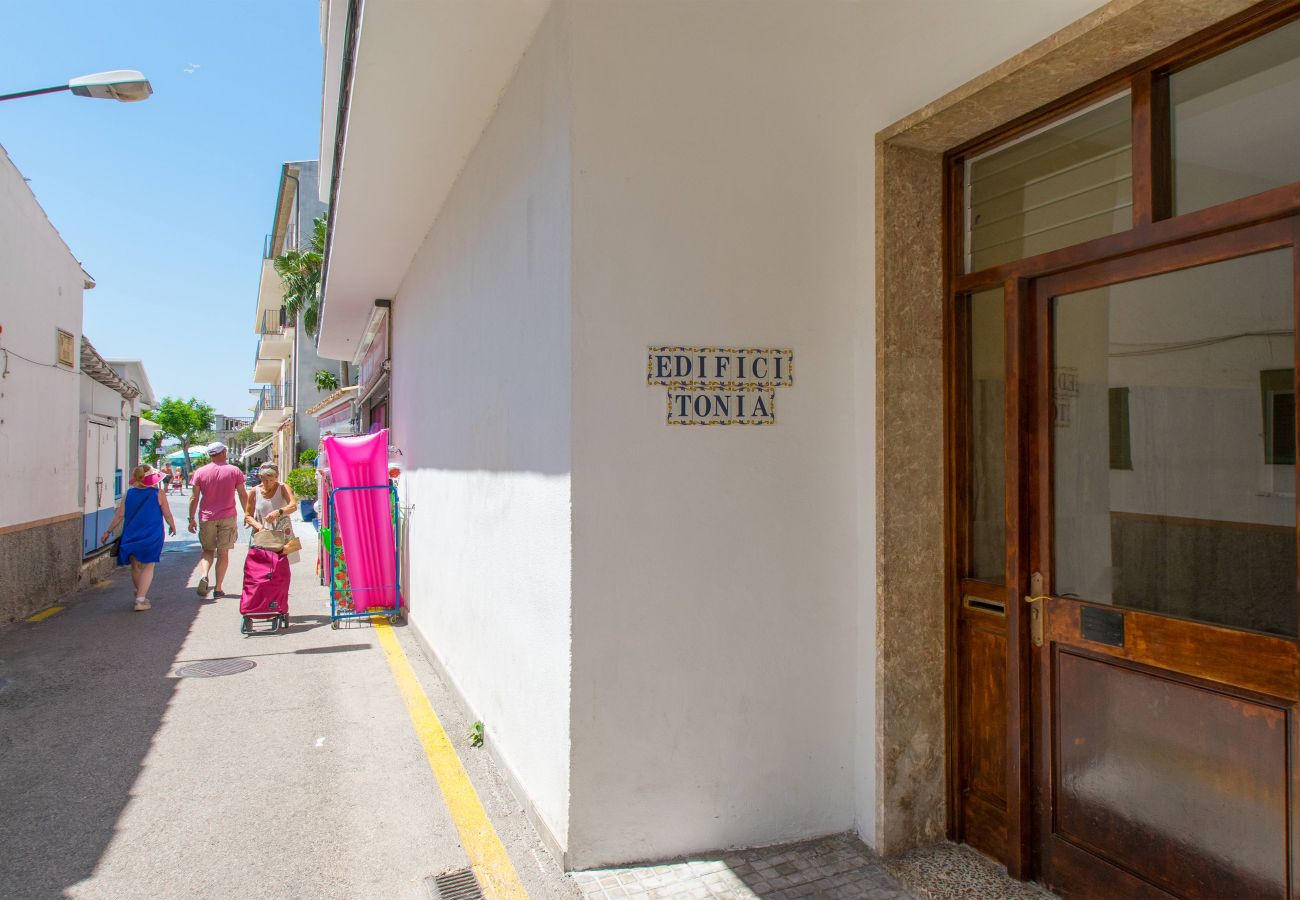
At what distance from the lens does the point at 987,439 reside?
11.1 ft

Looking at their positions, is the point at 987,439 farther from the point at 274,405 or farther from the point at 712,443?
the point at 274,405

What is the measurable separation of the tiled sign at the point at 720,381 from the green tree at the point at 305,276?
2889 cm

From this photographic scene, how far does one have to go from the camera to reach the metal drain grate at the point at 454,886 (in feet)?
10.6

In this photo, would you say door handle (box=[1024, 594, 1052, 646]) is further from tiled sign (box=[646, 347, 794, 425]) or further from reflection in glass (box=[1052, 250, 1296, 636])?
tiled sign (box=[646, 347, 794, 425])

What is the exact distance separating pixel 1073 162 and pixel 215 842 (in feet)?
15.0

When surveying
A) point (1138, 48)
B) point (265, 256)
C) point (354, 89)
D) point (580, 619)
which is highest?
point (265, 256)

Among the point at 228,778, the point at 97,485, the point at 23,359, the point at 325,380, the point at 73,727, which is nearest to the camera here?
the point at 228,778

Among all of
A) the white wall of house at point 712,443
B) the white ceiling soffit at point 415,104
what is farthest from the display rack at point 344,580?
the white wall of house at point 712,443

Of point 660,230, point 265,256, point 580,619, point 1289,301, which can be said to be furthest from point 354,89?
point 265,256

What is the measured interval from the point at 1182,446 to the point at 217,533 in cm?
1049

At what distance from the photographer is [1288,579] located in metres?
2.37

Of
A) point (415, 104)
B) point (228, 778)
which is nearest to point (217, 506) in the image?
point (228, 778)

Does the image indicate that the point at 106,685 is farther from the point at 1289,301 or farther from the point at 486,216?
the point at 1289,301

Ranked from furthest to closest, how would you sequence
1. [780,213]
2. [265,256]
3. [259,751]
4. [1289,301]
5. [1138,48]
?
[265,256]
[259,751]
[780,213]
[1138,48]
[1289,301]
